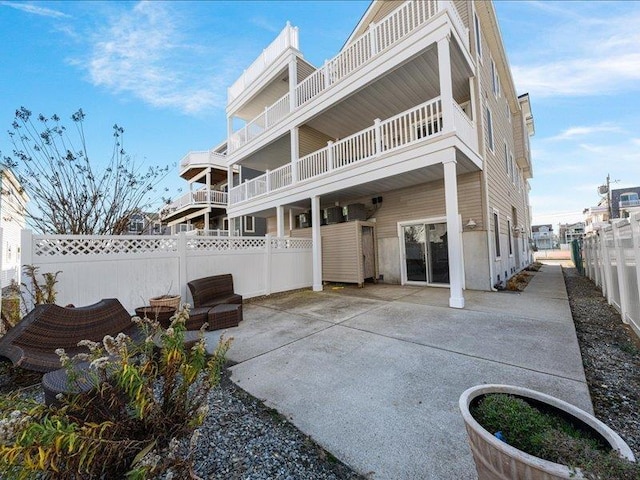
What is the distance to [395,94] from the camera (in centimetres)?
826

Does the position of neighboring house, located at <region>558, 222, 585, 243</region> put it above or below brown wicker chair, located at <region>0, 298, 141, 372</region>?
above

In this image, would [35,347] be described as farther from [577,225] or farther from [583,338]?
[577,225]

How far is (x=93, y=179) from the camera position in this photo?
5.48 metres

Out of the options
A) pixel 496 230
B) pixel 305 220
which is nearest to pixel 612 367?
pixel 496 230

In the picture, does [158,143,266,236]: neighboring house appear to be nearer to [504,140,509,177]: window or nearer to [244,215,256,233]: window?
[244,215,256,233]: window

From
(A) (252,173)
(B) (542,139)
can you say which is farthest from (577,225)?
(A) (252,173)

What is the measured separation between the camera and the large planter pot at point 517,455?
1.02 meters

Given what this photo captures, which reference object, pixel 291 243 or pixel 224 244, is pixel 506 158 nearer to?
pixel 291 243

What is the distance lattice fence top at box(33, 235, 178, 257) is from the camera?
14.7 feet

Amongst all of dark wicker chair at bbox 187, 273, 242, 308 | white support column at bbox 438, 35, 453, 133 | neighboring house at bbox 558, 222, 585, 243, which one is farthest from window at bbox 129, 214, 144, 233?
neighboring house at bbox 558, 222, 585, 243

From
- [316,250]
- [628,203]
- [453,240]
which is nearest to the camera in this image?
[453,240]

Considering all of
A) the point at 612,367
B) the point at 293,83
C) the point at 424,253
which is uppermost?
the point at 293,83

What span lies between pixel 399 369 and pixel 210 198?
16.9 meters

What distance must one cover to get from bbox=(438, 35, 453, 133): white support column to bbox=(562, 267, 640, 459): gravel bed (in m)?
4.61
